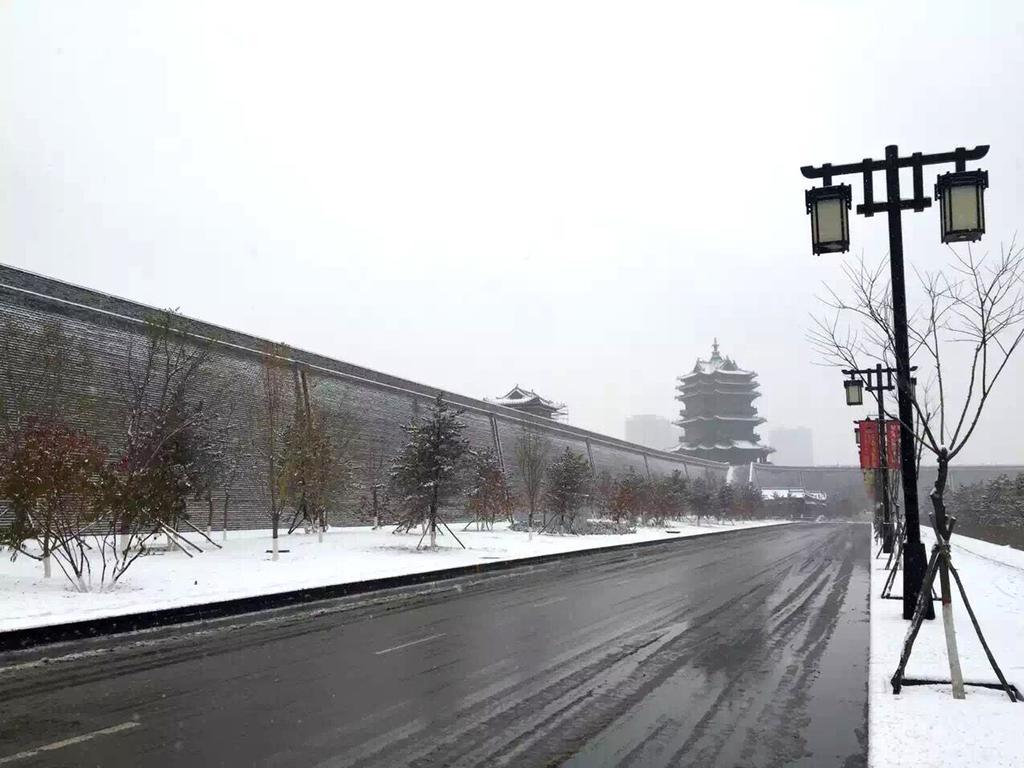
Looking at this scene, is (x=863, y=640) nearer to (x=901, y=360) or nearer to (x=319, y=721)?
(x=901, y=360)

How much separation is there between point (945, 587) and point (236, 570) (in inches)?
616

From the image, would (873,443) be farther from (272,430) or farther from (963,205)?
(963,205)

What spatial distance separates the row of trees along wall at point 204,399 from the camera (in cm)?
2306

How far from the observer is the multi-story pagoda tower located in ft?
400

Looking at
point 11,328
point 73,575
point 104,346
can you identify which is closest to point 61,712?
point 73,575

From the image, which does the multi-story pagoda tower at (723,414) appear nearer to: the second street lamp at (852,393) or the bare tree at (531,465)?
the bare tree at (531,465)

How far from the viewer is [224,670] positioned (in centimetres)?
825

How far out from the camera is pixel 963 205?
307 inches

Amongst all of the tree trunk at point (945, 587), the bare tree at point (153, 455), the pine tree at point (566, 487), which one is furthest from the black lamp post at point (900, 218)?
the pine tree at point (566, 487)

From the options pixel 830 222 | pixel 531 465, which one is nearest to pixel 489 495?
pixel 531 465

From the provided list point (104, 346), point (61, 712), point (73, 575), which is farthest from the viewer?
point (104, 346)

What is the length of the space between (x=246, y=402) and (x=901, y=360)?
2791 cm

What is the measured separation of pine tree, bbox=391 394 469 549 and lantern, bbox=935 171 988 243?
19.1 meters

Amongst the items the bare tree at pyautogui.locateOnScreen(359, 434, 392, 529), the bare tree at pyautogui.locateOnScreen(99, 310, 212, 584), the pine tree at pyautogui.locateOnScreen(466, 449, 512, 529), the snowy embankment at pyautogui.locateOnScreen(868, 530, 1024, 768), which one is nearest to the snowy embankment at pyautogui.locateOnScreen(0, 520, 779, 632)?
the bare tree at pyautogui.locateOnScreen(99, 310, 212, 584)
